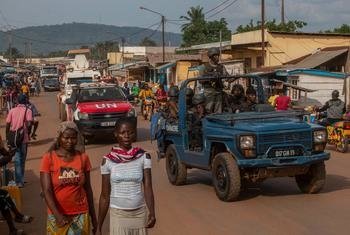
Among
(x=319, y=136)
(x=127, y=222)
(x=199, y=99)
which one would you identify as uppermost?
(x=199, y=99)

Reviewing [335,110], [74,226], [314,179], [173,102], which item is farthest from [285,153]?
[335,110]

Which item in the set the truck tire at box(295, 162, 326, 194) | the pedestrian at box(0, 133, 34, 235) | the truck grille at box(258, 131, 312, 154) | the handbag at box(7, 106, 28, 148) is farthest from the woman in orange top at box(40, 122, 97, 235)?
the handbag at box(7, 106, 28, 148)

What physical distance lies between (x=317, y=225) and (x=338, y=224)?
29 centimetres

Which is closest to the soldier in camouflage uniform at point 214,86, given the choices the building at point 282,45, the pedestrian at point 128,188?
the pedestrian at point 128,188

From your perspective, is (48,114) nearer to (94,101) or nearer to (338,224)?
(94,101)

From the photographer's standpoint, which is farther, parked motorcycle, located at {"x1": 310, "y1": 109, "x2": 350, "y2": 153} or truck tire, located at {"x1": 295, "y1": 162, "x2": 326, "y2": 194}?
parked motorcycle, located at {"x1": 310, "y1": 109, "x2": 350, "y2": 153}

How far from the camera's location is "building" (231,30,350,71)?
37312 millimetres

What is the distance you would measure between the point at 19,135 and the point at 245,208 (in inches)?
179

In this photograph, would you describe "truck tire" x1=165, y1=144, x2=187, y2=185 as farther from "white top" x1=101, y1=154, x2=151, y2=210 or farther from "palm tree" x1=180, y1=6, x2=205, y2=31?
"palm tree" x1=180, y1=6, x2=205, y2=31

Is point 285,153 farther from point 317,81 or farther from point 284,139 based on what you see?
point 317,81

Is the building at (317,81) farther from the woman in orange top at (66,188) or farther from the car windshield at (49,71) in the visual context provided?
the car windshield at (49,71)

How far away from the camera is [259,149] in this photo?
958 centimetres

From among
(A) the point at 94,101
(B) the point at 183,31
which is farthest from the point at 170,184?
(B) the point at 183,31

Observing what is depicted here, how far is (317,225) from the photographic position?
26.5ft
